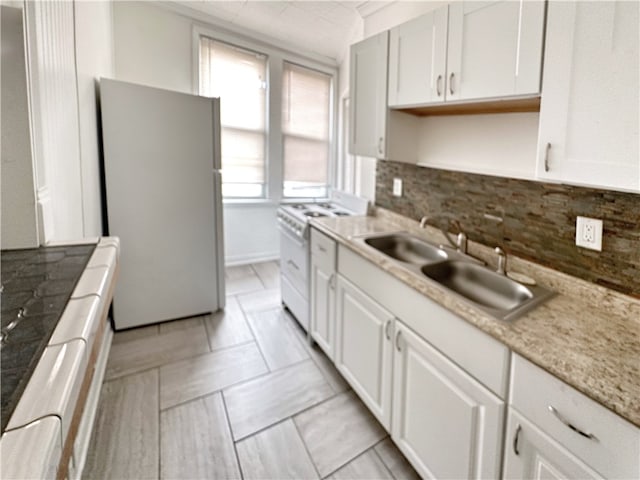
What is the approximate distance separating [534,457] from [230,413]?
1517mm

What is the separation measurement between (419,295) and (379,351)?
464mm

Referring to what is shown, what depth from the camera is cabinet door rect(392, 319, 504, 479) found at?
1.22m

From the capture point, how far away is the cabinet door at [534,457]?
3.15 feet

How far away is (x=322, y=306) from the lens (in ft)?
8.10

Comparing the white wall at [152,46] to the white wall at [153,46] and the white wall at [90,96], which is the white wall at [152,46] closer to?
the white wall at [153,46]

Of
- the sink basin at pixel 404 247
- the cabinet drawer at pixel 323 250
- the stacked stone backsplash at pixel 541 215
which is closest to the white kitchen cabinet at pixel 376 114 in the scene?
the stacked stone backsplash at pixel 541 215

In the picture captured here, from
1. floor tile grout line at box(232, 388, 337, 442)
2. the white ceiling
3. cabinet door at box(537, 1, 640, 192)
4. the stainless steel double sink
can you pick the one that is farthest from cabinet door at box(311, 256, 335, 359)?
the white ceiling

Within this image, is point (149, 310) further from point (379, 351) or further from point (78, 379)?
point (78, 379)

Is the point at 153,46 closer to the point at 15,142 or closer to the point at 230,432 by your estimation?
the point at 15,142

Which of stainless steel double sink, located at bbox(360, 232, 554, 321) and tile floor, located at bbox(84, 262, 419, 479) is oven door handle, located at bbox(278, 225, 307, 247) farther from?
tile floor, located at bbox(84, 262, 419, 479)

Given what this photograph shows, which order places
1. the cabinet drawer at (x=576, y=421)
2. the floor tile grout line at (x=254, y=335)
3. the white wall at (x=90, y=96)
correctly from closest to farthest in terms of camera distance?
the cabinet drawer at (x=576, y=421)
the white wall at (x=90, y=96)
the floor tile grout line at (x=254, y=335)

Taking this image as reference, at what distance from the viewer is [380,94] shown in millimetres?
2168

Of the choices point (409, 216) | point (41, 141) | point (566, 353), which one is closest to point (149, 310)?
point (41, 141)

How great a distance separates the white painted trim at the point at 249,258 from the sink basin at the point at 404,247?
2.64 metres
